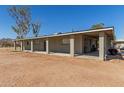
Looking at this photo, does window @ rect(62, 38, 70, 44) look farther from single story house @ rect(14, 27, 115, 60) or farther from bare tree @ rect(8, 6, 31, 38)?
bare tree @ rect(8, 6, 31, 38)

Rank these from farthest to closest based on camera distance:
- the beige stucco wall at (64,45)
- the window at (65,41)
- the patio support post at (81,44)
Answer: the window at (65,41)
the beige stucco wall at (64,45)
the patio support post at (81,44)

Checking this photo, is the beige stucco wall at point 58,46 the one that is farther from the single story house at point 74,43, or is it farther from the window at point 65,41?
the window at point 65,41

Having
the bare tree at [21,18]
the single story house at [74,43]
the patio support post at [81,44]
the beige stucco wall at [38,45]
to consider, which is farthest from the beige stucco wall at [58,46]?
the bare tree at [21,18]

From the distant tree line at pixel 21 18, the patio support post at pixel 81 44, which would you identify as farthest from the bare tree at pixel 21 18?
the patio support post at pixel 81 44

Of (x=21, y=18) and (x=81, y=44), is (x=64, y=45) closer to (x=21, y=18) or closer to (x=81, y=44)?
A: (x=81, y=44)

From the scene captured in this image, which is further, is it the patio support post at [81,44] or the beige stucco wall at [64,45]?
the beige stucco wall at [64,45]

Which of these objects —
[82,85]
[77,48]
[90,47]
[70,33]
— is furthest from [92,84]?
[90,47]

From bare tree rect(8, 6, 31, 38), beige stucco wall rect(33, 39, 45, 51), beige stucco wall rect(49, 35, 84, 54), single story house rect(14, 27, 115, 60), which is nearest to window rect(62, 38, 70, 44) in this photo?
single story house rect(14, 27, 115, 60)

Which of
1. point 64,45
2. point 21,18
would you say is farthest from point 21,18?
point 64,45

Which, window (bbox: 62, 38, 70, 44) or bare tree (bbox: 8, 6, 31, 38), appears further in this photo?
bare tree (bbox: 8, 6, 31, 38)

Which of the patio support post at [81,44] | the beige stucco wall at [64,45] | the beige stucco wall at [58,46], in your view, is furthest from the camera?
the beige stucco wall at [58,46]

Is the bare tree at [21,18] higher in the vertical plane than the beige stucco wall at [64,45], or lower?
higher
